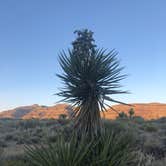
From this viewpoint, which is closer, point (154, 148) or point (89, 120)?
point (89, 120)

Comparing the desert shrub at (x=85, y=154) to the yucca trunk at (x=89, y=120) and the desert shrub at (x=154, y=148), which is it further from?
the desert shrub at (x=154, y=148)

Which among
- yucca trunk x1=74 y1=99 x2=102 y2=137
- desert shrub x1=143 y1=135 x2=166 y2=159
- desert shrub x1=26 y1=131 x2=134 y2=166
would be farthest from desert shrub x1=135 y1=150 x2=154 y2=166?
desert shrub x1=143 y1=135 x2=166 y2=159

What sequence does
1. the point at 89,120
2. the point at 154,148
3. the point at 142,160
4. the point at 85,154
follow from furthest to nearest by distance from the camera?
the point at 154,148
the point at 142,160
the point at 89,120
the point at 85,154

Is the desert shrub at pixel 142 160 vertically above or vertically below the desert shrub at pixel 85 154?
below

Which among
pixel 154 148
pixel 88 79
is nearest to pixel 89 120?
pixel 88 79

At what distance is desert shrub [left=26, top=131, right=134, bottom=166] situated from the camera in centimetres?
629

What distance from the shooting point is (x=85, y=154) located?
6.45 metres

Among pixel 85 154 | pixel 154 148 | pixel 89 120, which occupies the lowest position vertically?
pixel 154 148

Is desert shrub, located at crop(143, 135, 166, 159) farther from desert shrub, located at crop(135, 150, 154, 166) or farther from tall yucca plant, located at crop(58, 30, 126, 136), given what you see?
tall yucca plant, located at crop(58, 30, 126, 136)

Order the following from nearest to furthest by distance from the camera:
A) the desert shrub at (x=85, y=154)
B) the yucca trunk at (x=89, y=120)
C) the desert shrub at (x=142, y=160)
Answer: the desert shrub at (x=85, y=154)
the yucca trunk at (x=89, y=120)
the desert shrub at (x=142, y=160)

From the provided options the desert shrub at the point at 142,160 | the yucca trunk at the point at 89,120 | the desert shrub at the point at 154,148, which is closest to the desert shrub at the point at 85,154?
the yucca trunk at the point at 89,120

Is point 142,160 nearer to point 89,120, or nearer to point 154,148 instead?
point 89,120

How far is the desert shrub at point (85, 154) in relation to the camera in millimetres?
6293

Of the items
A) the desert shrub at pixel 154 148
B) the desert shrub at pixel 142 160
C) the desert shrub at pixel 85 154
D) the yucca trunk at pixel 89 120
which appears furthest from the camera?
the desert shrub at pixel 154 148
